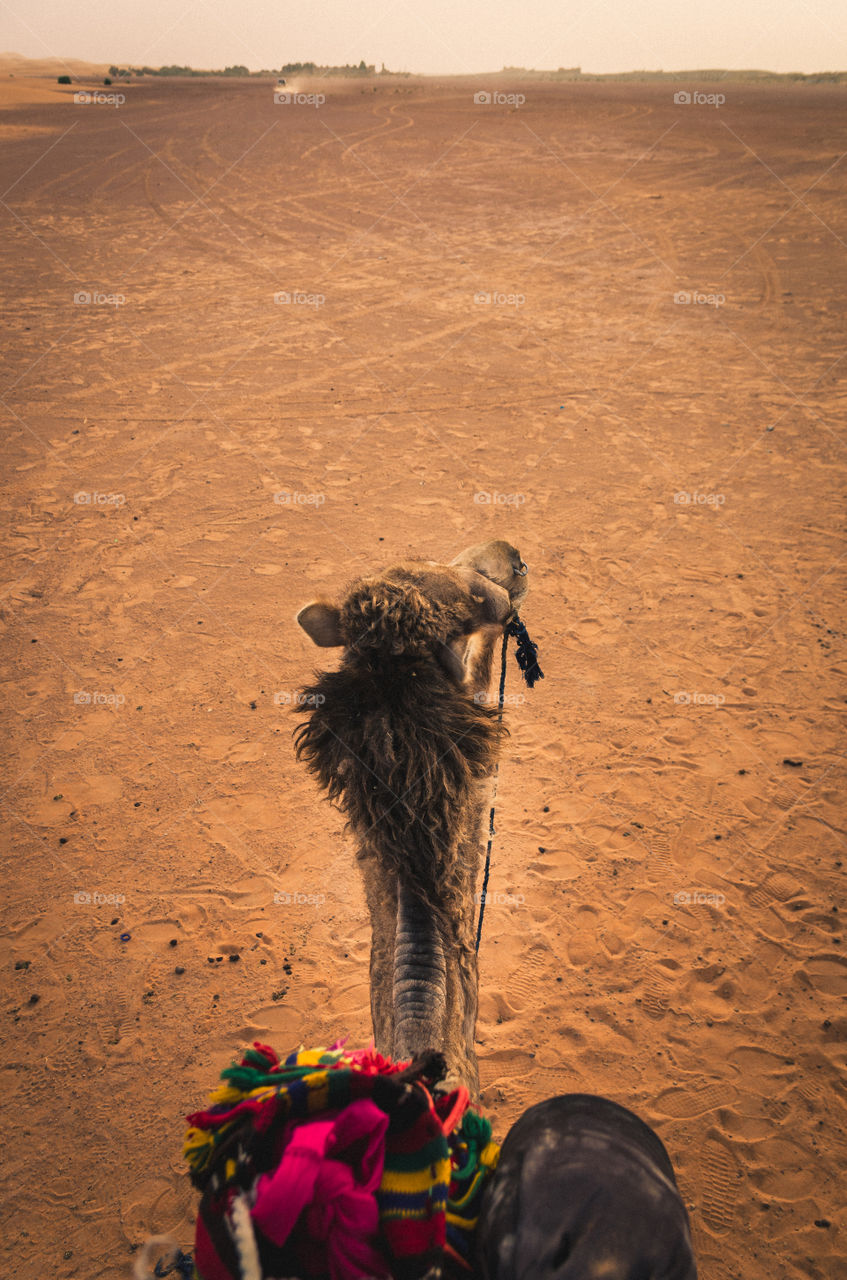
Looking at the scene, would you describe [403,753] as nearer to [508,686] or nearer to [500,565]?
[500,565]

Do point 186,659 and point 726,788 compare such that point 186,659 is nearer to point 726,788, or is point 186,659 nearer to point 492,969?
point 492,969

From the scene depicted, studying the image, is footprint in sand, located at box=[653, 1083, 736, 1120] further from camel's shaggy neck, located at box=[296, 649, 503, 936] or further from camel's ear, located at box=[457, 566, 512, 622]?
camel's ear, located at box=[457, 566, 512, 622]

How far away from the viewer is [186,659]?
21.0ft

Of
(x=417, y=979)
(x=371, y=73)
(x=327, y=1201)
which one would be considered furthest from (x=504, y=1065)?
(x=371, y=73)

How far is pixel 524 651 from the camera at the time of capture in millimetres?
3379

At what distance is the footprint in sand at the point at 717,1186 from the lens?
333 centimetres

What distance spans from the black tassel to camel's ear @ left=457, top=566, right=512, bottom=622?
39 centimetres

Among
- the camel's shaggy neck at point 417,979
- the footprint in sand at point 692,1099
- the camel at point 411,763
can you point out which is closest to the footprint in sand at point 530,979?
the footprint in sand at point 692,1099

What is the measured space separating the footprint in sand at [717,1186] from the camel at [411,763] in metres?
1.89

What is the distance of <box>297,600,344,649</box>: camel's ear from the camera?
2.42 meters

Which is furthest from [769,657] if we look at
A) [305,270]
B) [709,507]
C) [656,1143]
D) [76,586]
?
[305,270]

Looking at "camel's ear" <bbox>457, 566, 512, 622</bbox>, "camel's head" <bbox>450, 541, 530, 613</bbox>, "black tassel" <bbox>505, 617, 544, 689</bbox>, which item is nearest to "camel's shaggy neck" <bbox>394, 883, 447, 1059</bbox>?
"camel's ear" <bbox>457, 566, 512, 622</bbox>

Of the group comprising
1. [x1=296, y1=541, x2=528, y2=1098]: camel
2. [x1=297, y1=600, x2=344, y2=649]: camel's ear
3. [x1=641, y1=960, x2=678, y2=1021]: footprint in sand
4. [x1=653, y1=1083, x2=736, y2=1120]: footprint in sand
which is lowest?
[x1=653, y1=1083, x2=736, y2=1120]: footprint in sand

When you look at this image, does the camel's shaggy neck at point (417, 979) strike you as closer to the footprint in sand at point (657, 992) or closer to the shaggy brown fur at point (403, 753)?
the shaggy brown fur at point (403, 753)
